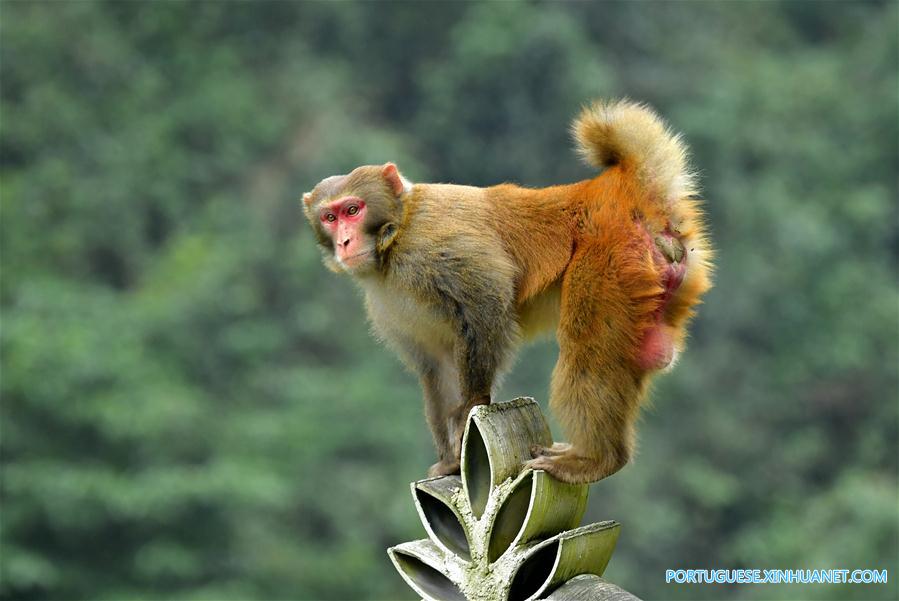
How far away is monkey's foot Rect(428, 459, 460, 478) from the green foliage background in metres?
13.4

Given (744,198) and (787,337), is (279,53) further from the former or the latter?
(787,337)

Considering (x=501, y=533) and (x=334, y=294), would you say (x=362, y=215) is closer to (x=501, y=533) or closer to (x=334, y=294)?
(x=501, y=533)

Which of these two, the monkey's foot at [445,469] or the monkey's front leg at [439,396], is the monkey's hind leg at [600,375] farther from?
Answer: the monkey's front leg at [439,396]

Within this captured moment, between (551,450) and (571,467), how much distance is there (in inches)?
4.2

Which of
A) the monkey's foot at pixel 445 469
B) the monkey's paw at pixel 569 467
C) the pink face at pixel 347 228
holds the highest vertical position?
→ the pink face at pixel 347 228

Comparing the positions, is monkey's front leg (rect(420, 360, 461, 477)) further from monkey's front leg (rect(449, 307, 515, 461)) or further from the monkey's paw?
the monkey's paw

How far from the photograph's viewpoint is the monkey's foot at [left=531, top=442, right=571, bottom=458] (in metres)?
3.20

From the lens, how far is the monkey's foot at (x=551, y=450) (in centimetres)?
320

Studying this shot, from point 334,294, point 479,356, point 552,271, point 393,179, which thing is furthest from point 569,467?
point 334,294

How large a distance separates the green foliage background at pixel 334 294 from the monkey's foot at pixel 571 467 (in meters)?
13.5

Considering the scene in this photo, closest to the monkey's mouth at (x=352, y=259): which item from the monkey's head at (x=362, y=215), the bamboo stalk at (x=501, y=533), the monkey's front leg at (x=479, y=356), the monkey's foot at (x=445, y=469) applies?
the monkey's head at (x=362, y=215)

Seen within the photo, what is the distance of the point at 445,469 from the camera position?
387 cm

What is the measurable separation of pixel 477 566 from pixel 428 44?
24.0 m

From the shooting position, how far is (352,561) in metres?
19.2
